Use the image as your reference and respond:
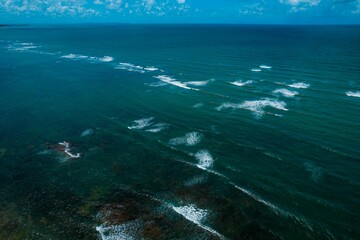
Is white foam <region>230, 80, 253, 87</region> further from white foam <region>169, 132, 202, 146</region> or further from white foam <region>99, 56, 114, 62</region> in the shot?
white foam <region>99, 56, 114, 62</region>

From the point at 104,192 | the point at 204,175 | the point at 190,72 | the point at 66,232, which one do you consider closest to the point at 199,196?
the point at 204,175

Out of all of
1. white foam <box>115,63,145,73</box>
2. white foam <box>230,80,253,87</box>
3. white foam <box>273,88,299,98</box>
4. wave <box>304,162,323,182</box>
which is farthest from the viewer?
white foam <box>115,63,145,73</box>

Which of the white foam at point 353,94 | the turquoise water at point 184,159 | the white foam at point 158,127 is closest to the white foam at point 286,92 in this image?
the turquoise water at point 184,159

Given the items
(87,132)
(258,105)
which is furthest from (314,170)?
(87,132)

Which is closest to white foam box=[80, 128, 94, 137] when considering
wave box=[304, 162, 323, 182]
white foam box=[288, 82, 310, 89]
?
wave box=[304, 162, 323, 182]

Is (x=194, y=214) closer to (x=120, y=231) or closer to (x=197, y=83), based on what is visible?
(x=120, y=231)

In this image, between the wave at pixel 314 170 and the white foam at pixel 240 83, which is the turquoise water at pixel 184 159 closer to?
the wave at pixel 314 170

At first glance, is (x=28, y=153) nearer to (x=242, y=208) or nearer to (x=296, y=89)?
(x=242, y=208)
